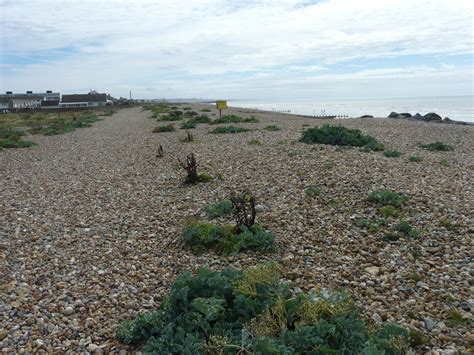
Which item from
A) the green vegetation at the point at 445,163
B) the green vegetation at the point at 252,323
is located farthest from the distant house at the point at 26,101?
the green vegetation at the point at 252,323

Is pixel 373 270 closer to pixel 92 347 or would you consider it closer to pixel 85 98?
pixel 92 347

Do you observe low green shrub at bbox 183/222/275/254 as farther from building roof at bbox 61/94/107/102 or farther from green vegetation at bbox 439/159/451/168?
building roof at bbox 61/94/107/102

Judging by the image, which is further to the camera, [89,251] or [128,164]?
[128,164]

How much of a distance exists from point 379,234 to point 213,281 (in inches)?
115

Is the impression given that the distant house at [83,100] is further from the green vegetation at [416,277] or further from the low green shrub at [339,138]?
the green vegetation at [416,277]

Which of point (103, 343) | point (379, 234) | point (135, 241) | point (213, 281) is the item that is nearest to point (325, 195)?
point (379, 234)

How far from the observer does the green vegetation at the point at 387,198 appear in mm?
6793

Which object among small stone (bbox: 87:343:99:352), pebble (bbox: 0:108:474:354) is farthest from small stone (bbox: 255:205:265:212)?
small stone (bbox: 87:343:99:352)

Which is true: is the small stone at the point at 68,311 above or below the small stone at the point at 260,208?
below

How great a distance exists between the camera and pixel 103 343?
3727 millimetres

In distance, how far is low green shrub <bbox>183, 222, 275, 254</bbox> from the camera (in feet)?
18.1

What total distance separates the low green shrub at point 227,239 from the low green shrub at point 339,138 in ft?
26.6

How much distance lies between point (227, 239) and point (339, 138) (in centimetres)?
882

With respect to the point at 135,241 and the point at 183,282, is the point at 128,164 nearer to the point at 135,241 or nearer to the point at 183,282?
the point at 135,241
